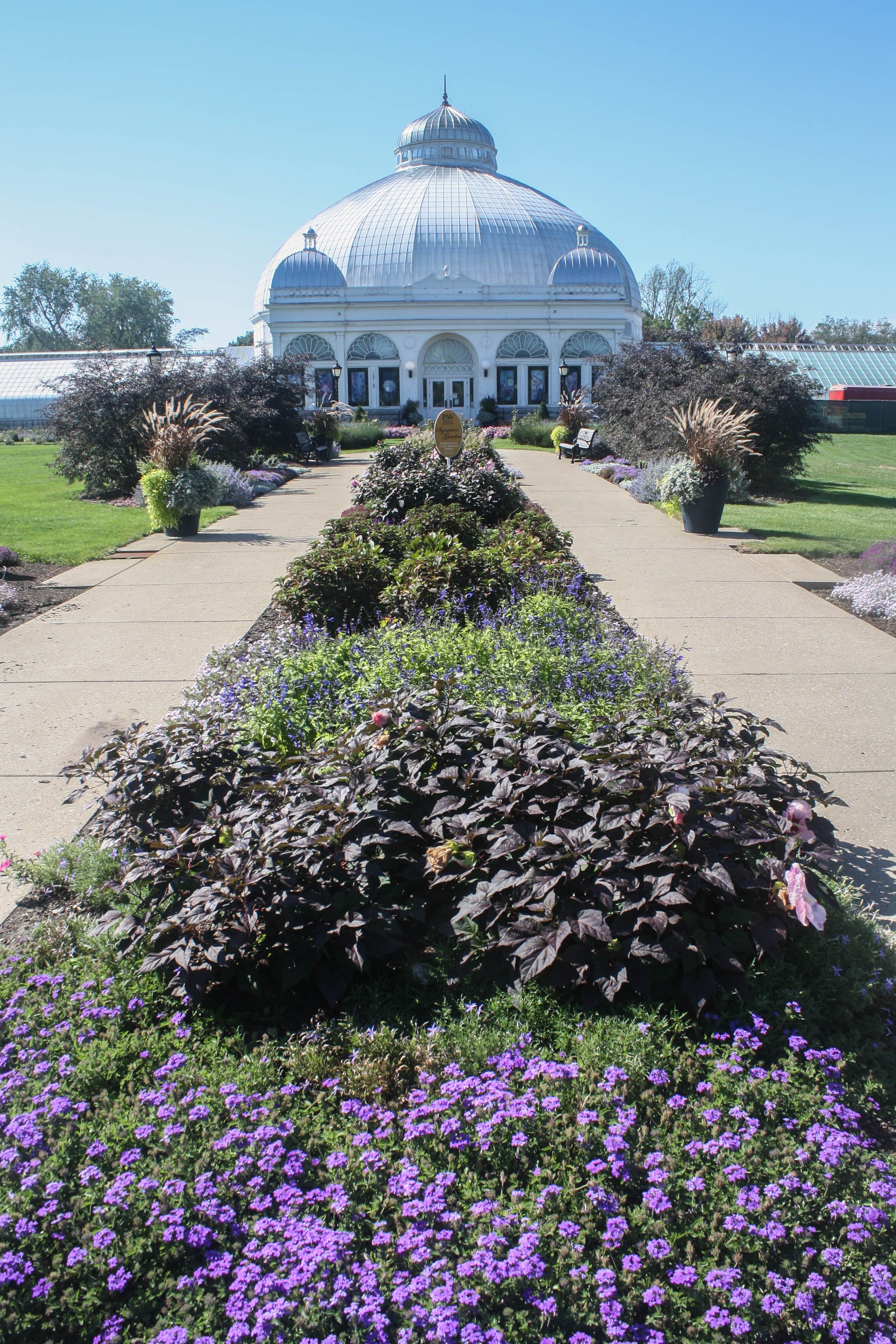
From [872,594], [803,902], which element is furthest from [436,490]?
[803,902]

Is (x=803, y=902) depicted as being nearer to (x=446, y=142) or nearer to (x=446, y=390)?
(x=446, y=390)

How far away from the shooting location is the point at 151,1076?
9.48 ft

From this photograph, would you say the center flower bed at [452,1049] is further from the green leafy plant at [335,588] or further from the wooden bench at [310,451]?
the wooden bench at [310,451]

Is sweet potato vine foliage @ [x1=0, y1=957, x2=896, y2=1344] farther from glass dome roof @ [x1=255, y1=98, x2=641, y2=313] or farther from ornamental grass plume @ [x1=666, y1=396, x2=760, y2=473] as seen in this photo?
glass dome roof @ [x1=255, y1=98, x2=641, y2=313]

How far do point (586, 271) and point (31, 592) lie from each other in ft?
161

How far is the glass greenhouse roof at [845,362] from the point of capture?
53.4 meters

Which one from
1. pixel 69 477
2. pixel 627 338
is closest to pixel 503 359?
pixel 627 338

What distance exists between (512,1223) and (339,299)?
175 feet

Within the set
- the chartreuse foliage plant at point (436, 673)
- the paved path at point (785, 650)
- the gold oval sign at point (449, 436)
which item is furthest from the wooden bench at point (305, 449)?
the chartreuse foliage plant at point (436, 673)

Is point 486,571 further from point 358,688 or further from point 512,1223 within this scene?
point 512,1223

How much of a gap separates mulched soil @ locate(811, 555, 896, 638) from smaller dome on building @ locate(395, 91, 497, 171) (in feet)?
210

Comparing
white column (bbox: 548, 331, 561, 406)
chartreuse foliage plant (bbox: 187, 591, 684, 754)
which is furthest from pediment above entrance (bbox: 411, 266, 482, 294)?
chartreuse foliage plant (bbox: 187, 591, 684, 754)

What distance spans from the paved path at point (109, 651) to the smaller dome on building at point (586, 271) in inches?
1738

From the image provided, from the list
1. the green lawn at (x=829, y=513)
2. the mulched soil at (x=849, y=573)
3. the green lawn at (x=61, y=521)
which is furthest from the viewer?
the green lawn at (x=829, y=513)
